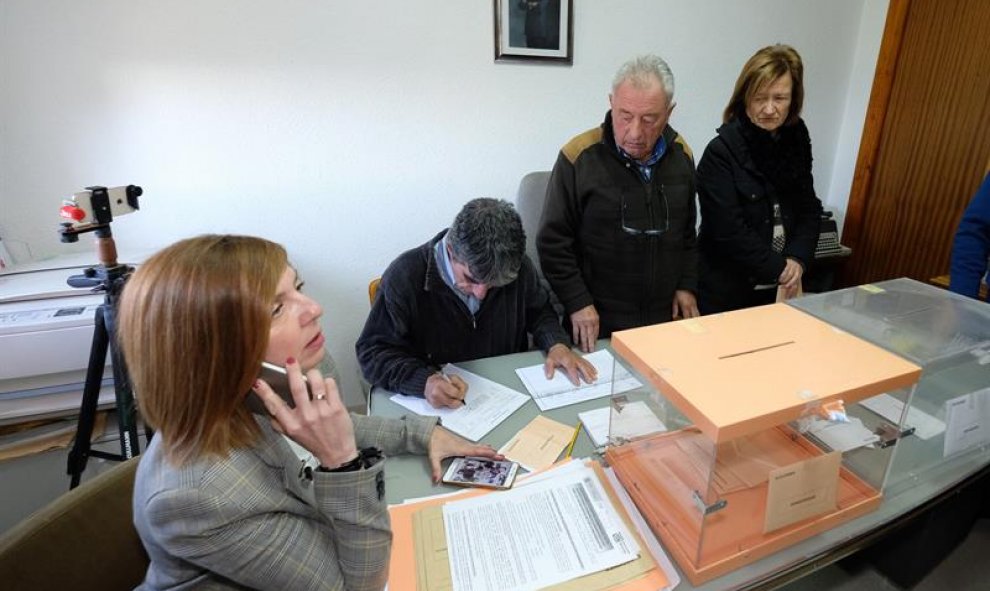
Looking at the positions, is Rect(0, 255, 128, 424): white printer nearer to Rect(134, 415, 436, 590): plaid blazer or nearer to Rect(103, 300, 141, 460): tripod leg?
Rect(103, 300, 141, 460): tripod leg

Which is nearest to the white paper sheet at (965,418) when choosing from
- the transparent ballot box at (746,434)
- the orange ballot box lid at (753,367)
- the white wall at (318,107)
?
the transparent ballot box at (746,434)

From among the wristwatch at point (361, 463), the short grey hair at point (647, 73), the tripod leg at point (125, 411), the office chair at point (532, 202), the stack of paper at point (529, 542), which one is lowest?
the tripod leg at point (125, 411)

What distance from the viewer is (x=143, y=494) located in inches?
27.3

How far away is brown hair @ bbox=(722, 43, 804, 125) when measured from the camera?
1.59m

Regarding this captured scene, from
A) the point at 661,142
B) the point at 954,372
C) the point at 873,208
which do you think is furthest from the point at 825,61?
the point at 954,372

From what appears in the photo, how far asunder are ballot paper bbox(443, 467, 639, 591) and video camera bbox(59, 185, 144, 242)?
1174 mm

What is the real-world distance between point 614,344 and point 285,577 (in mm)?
672

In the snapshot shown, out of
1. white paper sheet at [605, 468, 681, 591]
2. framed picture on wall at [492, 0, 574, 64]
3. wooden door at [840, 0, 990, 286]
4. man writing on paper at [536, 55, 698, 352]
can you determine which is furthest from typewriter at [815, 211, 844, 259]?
white paper sheet at [605, 468, 681, 591]

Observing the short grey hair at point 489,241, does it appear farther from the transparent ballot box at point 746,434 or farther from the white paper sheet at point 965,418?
the white paper sheet at point 965,418

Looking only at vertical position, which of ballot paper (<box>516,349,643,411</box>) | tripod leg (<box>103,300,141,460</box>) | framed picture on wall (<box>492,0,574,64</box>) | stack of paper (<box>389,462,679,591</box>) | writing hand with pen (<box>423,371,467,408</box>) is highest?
framed picture on wall (<box>492,0,574,64</box>)

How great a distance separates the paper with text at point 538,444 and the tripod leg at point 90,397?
1.17 m

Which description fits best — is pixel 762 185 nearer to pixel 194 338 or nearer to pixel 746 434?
pixel 746 434

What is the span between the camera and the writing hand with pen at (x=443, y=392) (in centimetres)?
121

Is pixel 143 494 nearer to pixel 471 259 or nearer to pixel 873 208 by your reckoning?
pixel 471 259
